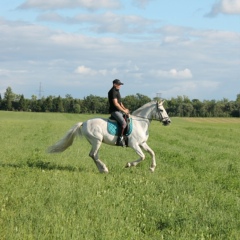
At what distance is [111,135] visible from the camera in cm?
1434

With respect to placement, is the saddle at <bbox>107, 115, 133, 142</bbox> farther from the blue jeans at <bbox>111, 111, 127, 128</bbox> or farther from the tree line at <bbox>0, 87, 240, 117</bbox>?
the tree line at <bbox>0, 87, 240, 117</bbox>

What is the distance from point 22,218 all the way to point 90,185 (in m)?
3.44

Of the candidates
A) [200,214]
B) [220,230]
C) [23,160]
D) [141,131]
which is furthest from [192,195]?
[23,160]

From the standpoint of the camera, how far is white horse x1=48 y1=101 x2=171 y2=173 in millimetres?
Answer: 14336

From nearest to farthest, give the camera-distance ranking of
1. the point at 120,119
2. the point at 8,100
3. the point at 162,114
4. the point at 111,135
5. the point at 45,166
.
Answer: the point at 120,119 → the point at 111,135 → the point at 45,166 → the point at 162,114 → the point at 8,100

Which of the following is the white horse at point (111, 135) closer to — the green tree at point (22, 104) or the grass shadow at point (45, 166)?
the grass shadow at point (45, 166)

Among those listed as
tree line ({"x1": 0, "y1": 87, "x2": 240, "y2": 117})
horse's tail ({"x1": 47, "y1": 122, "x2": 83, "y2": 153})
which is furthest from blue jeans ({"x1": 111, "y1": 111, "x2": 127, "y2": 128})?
tree line ({"x1": 0, "y1": 87, "x2": 240, "y2": 117})

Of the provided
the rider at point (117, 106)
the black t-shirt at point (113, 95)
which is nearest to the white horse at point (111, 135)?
the rider at point (117, 106)

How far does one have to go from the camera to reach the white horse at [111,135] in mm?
14336

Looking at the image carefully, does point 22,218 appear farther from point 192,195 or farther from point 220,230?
point 192,195

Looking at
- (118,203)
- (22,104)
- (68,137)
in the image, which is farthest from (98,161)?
(22,104)

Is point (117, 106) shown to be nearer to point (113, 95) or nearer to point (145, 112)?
point (113, 95)

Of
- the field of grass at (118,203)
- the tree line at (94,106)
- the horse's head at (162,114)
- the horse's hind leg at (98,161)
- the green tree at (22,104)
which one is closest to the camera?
the field of grass at (118,203)

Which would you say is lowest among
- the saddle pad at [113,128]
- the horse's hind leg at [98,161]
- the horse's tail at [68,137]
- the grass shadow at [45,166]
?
the grass shadow at [45,166]
